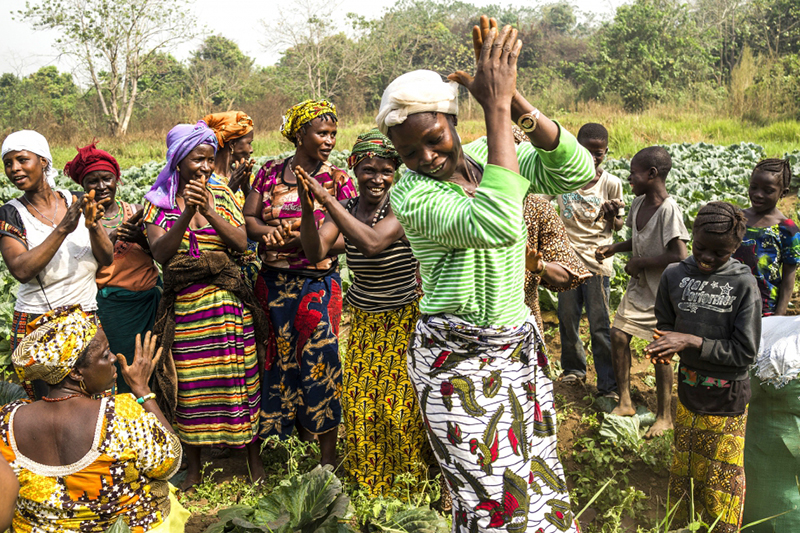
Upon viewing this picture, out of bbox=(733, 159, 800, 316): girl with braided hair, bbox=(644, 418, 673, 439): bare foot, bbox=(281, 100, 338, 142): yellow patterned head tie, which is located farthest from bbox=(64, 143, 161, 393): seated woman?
bbox=(733, 159, 800, 316): girl with braided hair

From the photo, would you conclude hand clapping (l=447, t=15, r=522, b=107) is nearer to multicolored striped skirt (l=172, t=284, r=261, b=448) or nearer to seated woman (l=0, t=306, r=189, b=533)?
seated woman (l=0, t=306, r=189, b=533)

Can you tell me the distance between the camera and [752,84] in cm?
1958

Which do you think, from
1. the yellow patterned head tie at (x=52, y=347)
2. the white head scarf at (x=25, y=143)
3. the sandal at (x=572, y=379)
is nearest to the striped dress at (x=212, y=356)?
the white head scarf at (x=25, y=143)

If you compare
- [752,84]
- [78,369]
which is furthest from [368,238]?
[752,84]

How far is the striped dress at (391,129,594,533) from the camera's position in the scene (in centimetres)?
197

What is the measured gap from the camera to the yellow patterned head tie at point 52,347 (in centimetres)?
229

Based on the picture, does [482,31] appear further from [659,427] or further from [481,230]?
[659,427]

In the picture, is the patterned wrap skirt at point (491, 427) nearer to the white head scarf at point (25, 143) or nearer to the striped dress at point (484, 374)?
the striped dress at point (484, 374)

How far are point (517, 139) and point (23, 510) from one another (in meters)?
2.66

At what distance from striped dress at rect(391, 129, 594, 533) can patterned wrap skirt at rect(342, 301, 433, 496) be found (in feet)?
3.65

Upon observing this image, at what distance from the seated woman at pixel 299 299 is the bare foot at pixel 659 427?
203 cm

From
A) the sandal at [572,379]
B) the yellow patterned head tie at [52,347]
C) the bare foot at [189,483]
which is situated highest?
the yellow patterned head tie at [52,347]

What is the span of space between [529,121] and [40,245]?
276cm

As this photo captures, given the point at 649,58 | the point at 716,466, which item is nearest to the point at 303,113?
the point at 716,466
